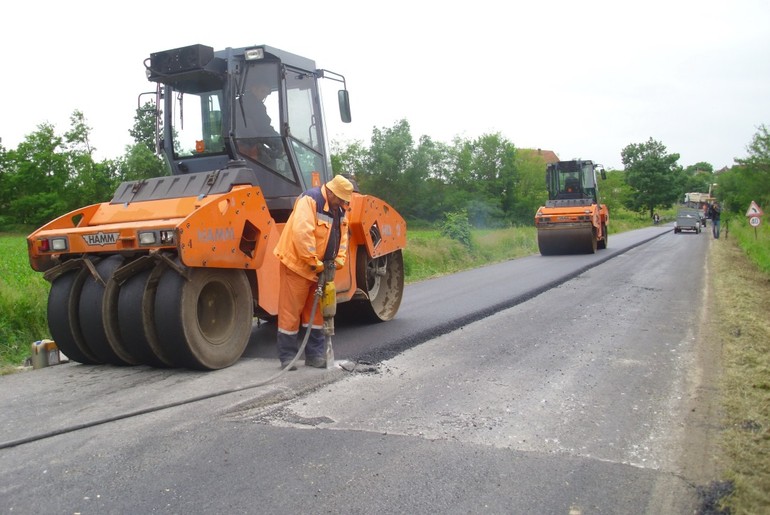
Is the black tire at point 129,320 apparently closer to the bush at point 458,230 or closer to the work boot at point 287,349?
the work boot at point 287,349

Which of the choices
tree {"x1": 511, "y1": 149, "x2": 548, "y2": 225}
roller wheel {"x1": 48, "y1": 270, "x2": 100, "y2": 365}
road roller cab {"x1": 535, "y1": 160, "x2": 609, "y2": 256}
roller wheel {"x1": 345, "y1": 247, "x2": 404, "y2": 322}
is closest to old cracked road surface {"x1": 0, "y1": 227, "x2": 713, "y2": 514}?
roller wheel {"x1": 48, "y1": 270, "x2": 100, "y2": 365}

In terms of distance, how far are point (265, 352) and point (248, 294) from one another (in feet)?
2.31

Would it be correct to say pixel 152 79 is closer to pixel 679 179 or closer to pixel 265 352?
pixel 265 352

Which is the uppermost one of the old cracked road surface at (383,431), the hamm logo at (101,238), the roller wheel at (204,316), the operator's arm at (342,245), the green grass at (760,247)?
the hamm logo at (101,238)

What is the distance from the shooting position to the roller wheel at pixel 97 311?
5.24m

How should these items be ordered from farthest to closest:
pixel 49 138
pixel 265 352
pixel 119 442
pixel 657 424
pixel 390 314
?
pixel 49 138 → pixel 390 314 → pixel 265 352 → pixel 657 424 → pixel 119 442

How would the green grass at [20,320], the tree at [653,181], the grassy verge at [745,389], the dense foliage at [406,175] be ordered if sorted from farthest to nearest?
the tree at [653,181], the dense foliage at [406,175], the green grass at [20,320], the grassy verge at [745,389]

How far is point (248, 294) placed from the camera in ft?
18.6

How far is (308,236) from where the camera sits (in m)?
5.27

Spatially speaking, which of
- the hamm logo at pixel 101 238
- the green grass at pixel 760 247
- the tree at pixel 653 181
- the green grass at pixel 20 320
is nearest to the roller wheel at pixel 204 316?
the hamm logo at pixel 101 238

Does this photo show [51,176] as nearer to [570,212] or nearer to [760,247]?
[570,212]

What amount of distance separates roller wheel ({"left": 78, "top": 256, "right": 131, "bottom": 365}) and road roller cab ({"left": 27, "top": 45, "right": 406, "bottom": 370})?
0.4 inches

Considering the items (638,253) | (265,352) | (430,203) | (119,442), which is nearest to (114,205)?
(265,352)

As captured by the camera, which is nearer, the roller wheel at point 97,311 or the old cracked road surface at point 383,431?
the old cracked road surface at point 383,431
